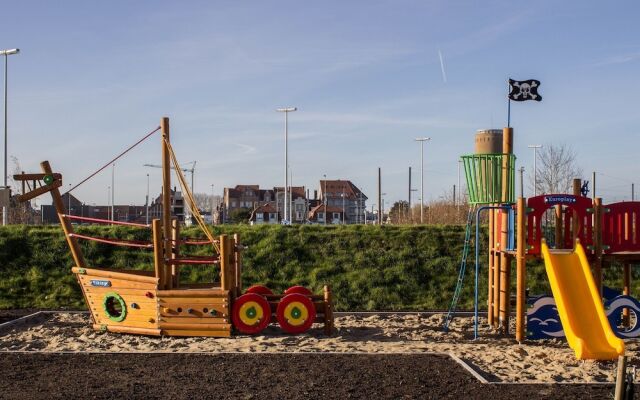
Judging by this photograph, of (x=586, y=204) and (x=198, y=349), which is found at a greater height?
(x=586, y=204)

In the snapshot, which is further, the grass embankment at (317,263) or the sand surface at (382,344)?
the grass embankment at (317,263)

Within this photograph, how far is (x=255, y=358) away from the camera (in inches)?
378

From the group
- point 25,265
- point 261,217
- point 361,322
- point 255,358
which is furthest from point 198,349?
point 261,217

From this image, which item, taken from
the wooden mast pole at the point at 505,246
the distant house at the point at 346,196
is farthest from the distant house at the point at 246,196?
the wooden mast pole at the point at 505,246

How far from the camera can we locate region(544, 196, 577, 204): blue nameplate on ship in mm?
11492

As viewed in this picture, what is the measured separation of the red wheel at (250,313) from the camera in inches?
453

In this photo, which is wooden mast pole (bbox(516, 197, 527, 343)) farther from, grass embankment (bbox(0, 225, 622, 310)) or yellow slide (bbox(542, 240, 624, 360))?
grass embankment (bbox(0, 225, 622, 310))

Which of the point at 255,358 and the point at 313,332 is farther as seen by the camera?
the point at 313,332

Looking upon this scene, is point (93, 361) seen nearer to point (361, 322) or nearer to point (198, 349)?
point (198, 349)

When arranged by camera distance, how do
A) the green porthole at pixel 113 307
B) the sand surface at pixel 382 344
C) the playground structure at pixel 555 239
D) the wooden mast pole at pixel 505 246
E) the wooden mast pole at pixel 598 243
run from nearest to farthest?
the sand surface at pixel 382 344 < the playground structure at pixel 555 239 < the wooden mast pole at pixel 598 243 < the green porthole at pixel 113 307 < the wooden mast pole at pixel 505 246

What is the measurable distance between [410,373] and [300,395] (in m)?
1.67

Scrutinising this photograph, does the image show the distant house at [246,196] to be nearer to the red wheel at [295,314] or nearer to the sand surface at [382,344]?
the sand surface at [382,344]

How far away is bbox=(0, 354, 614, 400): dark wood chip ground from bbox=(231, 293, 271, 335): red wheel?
1739mm

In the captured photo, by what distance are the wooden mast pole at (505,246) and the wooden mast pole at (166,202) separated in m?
5.68
